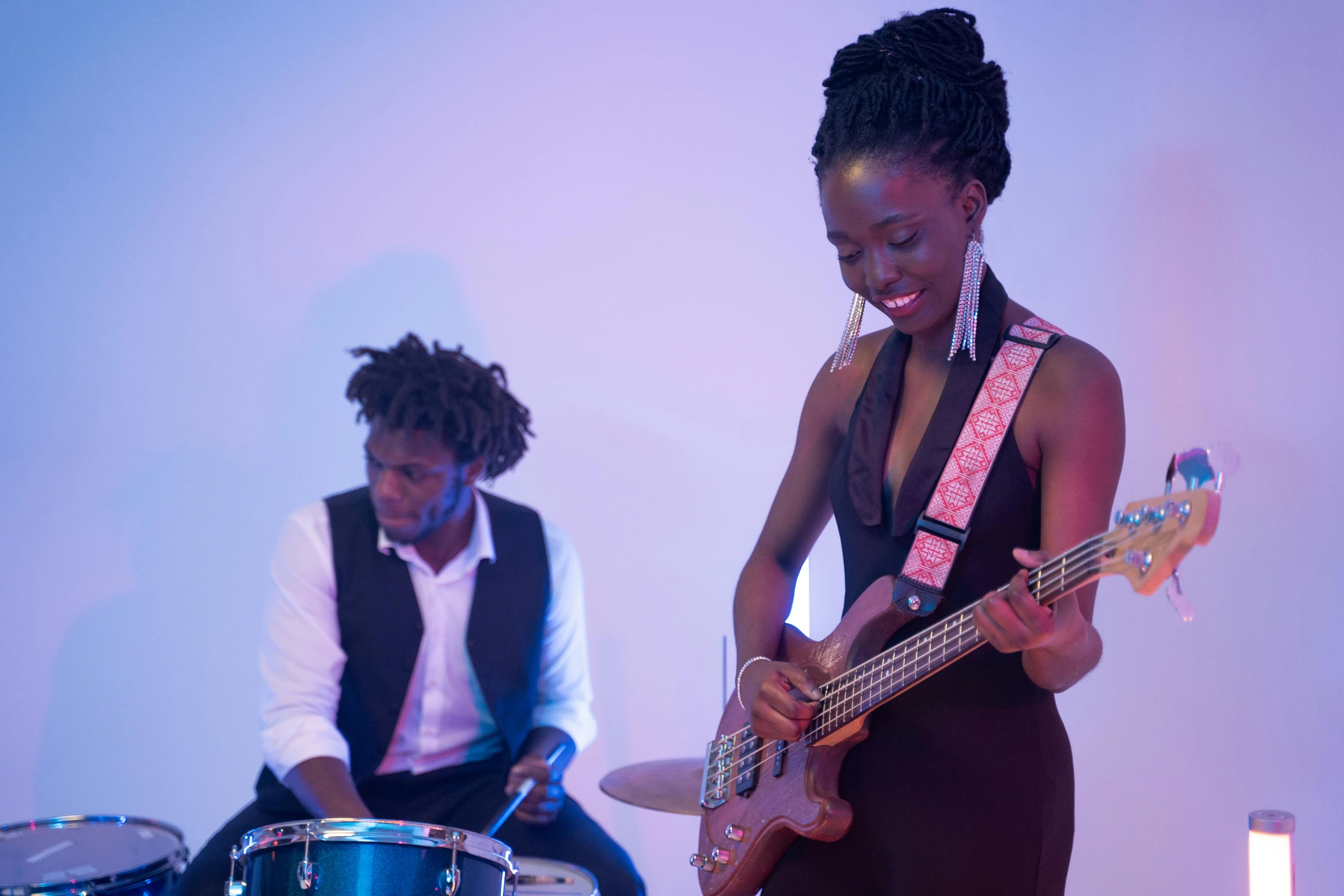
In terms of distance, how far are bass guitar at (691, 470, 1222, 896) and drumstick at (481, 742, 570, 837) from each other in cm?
87

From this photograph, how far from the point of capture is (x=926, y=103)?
1.53 m

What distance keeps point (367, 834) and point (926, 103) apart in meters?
1.46

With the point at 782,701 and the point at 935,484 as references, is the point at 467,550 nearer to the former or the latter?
the point at 782,701

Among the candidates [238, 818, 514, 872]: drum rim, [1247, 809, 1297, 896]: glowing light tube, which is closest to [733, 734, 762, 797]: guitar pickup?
[238, 818, 514, 872]: drum rim

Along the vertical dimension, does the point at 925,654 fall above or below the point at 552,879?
above

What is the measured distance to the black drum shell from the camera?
194cm

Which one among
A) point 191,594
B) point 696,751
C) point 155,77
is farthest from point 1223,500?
point 155,77

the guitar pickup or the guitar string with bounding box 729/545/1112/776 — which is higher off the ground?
the guitar string with bounding box 729/545/1112/776

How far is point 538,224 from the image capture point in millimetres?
3389

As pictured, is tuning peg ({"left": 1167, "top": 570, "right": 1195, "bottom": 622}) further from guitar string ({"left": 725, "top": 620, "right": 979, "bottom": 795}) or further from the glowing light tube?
the glowing light tube

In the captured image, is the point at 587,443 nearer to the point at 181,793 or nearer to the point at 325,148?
the point at 325,148

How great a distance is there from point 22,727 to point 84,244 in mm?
1434

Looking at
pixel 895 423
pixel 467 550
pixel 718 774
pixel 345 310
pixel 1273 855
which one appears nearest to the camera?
pixel 895 423

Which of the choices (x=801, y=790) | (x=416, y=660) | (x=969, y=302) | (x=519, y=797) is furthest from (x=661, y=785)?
(x=969, y=302)
